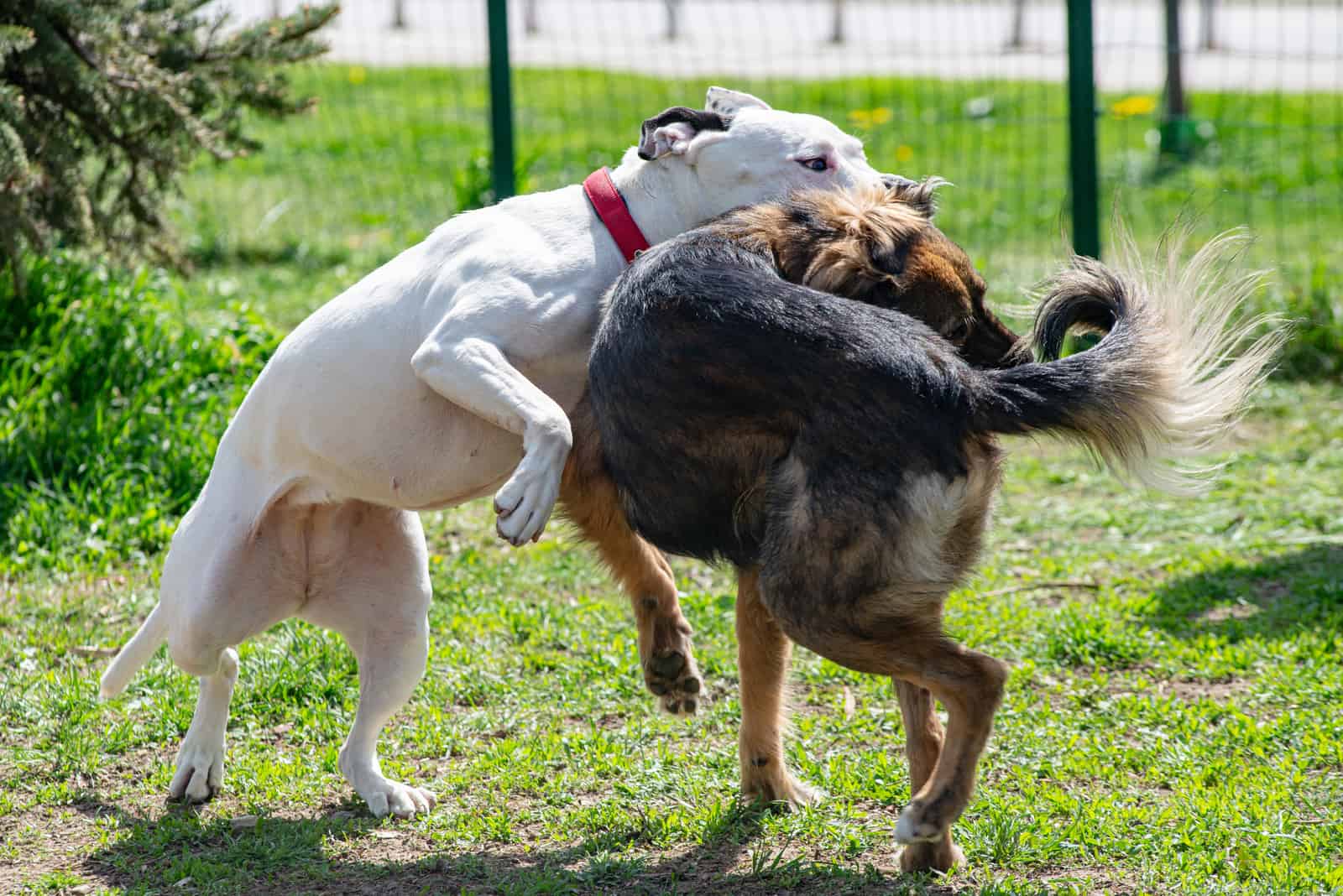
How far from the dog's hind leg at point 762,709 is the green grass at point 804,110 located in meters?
4.30

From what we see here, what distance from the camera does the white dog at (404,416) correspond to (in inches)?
143

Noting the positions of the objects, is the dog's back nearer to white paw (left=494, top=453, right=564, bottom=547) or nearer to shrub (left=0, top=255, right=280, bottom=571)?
white paw (left=494, top=453, right=564, bottom=547)

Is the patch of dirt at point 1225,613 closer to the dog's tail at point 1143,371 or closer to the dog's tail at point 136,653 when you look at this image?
the dog's tail at point 1143,371

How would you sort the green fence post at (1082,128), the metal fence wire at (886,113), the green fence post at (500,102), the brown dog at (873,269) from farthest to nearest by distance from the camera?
1. the metal fence wire at (886,113)
2. the green fence post at (500,102)
3. the green fence post at (1082,128)
4. the brown dog at (873,269)

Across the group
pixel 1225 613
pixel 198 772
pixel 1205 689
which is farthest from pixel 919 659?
pixel 1225 613

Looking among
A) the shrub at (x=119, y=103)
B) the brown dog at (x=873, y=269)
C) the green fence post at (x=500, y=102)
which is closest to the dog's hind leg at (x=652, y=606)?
the brown dog at (x=873, y=269)

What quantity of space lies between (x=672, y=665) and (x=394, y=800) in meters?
0.84

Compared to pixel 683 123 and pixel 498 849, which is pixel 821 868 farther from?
pixel 683 123

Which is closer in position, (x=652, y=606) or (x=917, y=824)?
(x=917, y=824)

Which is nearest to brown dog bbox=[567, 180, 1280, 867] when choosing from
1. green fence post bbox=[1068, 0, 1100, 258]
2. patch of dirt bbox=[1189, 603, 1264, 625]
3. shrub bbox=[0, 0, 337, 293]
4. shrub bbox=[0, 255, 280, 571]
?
patch of dirt bbox=[1189, 603, 1264, 625]

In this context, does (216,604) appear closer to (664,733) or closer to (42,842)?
(42,842)

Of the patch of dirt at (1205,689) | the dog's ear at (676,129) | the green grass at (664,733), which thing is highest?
the dog's ear at (676,129)

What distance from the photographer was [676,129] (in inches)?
150

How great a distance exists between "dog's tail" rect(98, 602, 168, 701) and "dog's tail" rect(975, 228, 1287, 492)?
8.10 ft
